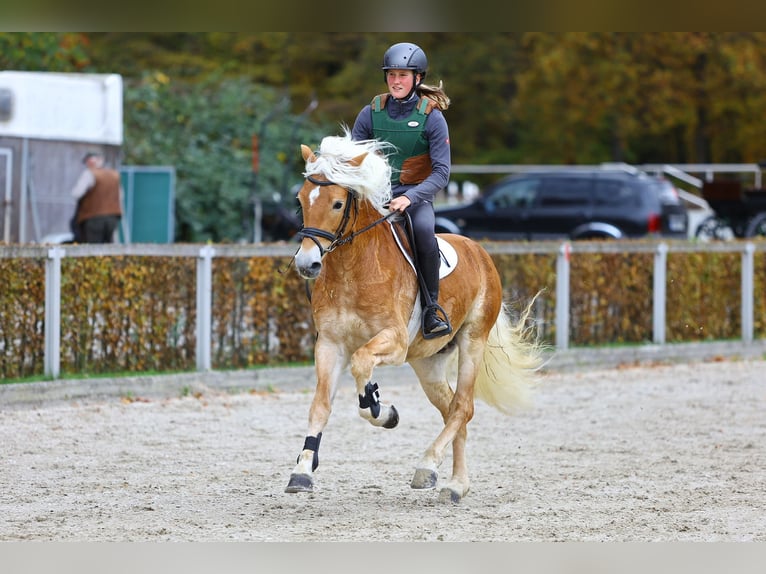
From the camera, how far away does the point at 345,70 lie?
3891 cm

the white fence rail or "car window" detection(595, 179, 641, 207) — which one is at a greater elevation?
"car window" detection(595, 179, 641, 207)

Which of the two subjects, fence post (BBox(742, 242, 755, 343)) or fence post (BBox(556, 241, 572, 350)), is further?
fence post (BBox(742, 242, 755, 343))

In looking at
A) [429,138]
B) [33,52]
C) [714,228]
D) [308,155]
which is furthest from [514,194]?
[308,155]

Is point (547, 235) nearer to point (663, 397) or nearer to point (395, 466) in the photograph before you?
point (663, 397)

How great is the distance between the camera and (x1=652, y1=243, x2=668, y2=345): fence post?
16.8 metres

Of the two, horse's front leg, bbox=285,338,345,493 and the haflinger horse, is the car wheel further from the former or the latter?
horse's front leg, bbox=285,338,345,493

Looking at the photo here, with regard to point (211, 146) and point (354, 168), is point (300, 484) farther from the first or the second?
point (211, 146)

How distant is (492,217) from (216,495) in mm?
17729

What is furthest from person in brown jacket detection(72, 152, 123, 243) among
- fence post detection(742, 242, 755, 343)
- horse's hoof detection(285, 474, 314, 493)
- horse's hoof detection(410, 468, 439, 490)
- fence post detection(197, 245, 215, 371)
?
horse's hoof detection(285, 474, 314, 493)

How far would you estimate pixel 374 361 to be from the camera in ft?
24.5

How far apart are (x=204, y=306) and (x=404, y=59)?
5.67 m

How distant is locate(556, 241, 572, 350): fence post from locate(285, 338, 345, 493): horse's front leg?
850 cm

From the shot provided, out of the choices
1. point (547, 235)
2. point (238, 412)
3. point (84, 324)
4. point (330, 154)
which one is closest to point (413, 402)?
point (238, 412)

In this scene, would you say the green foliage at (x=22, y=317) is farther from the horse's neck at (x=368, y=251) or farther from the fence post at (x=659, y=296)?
the fence post at (x=659, y=296)
